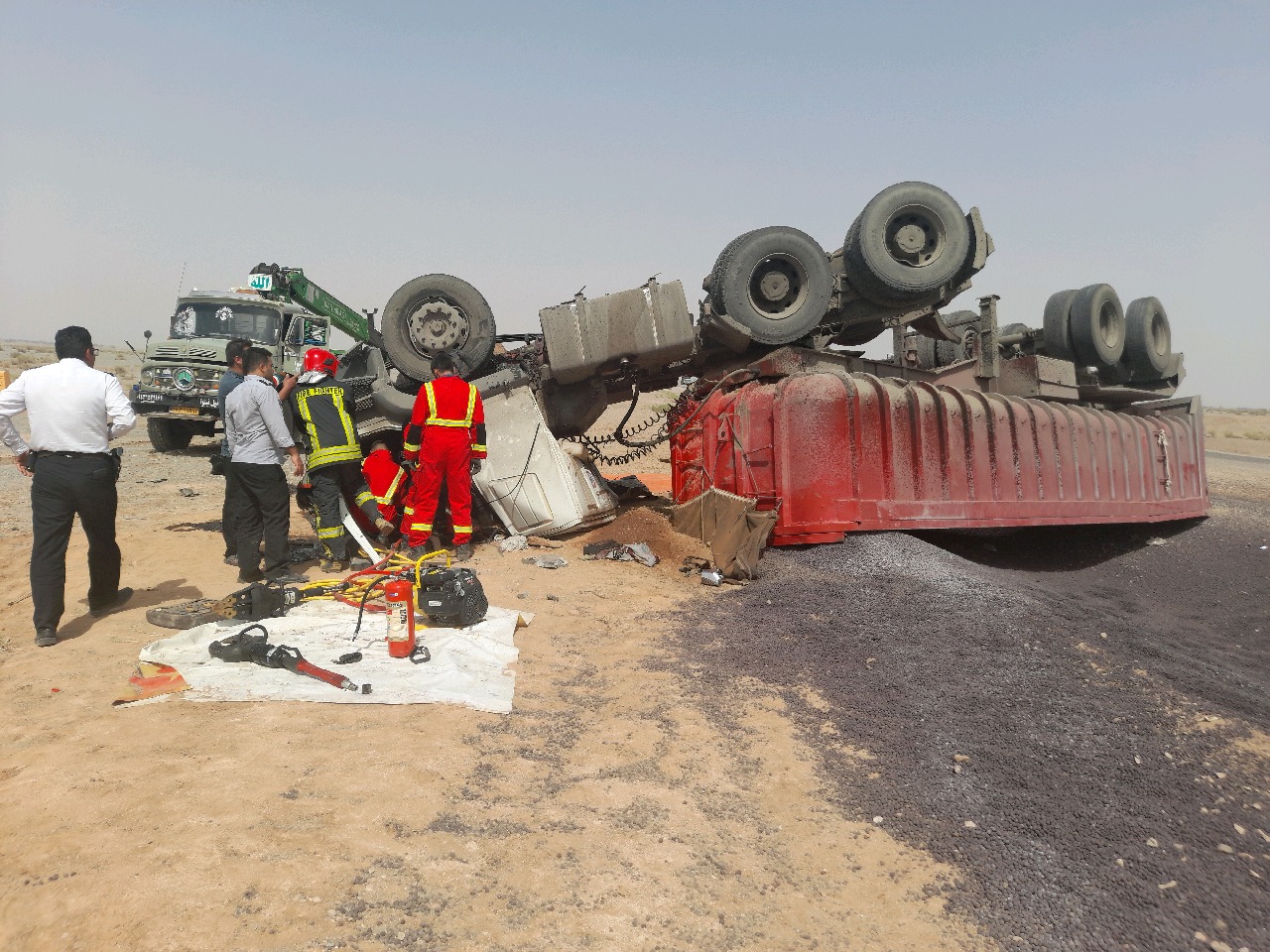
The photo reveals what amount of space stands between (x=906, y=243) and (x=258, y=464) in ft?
19.4

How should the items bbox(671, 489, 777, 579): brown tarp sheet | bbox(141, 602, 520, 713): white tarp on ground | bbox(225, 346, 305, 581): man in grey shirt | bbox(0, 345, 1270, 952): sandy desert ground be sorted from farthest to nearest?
bbox(671, 489, 777, 579): brown tarp sheet, bbox(225, 346, 305, 581): man in grey shirt, bbox(141, 602, 520, 713): white tarp on ground, bbox(0, 345, 1270, 952): sandy desert ground

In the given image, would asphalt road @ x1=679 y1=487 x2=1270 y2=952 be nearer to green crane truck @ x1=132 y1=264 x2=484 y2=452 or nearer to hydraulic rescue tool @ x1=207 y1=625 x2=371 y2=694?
hydraulic rescue tool @ x1=207 y1=625 x2=371 y2=694

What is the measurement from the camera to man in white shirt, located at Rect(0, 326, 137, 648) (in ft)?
14.6

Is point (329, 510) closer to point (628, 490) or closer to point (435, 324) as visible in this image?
point (435, 324)

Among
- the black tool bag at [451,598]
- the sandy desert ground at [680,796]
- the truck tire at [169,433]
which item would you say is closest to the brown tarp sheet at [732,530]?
the sandy desert ground at [680,796]

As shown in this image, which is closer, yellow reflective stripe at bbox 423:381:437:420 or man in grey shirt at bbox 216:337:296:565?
man in grey shirt at bbox 216:337:296:565

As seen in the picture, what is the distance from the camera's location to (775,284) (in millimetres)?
7773

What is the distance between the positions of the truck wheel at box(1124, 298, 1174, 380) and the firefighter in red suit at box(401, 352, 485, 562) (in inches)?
325

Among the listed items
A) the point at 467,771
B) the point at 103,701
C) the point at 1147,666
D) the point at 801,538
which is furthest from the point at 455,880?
the point at 801,538

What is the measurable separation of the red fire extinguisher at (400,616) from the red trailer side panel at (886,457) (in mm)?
3112

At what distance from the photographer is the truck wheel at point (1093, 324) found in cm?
962

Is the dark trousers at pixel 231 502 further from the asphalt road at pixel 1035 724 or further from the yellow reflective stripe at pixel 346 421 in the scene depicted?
the asphalt road at pixel 1035 724


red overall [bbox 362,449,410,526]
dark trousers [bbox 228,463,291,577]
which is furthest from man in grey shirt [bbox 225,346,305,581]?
red overall [bbox 362,449,410,526]

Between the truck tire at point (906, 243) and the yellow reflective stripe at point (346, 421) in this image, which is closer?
the yellow reflective stripe at point (346, 421)
